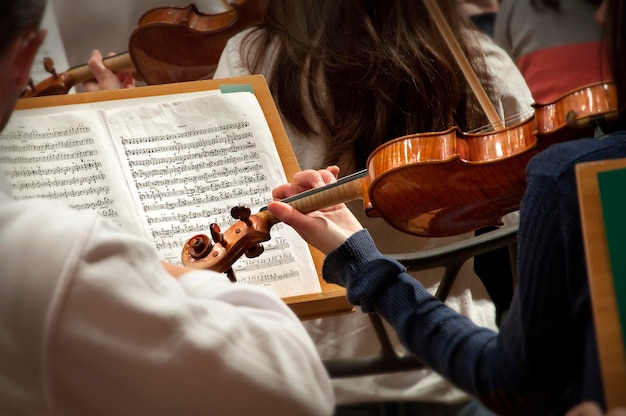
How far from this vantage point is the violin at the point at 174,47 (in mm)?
1644

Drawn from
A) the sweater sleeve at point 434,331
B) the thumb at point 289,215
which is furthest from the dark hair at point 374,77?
the sweater sleeve at point 434,331

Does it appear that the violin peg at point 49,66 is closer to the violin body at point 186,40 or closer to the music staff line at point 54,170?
the violin body at point 186,40

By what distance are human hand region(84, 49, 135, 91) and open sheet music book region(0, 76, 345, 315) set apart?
0.33m

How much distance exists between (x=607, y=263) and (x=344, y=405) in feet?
1.90

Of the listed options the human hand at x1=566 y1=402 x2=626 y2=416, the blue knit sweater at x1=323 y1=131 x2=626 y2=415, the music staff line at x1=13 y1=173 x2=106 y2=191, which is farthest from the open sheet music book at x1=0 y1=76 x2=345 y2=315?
the human hand at x1=566 y1=402 x2=626 y2=416

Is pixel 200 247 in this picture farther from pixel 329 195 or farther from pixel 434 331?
pixel 434 331

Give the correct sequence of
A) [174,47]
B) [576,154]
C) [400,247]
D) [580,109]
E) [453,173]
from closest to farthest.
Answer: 1. [576,154]
2. [580,109]
3. [453,173]
4. [400,247]
5. [174,47]

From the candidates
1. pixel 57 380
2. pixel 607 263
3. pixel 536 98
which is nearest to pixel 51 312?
pixel 57 380

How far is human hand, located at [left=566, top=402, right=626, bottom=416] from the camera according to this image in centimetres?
64

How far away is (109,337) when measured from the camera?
25.6 inches

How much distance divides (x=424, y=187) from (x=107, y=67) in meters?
0.77

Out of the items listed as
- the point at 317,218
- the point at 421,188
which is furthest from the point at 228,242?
the point at 421,188

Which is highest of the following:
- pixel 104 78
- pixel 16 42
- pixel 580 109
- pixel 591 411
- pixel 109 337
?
pixel 104 78

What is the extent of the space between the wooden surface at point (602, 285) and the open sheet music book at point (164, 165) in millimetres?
563
